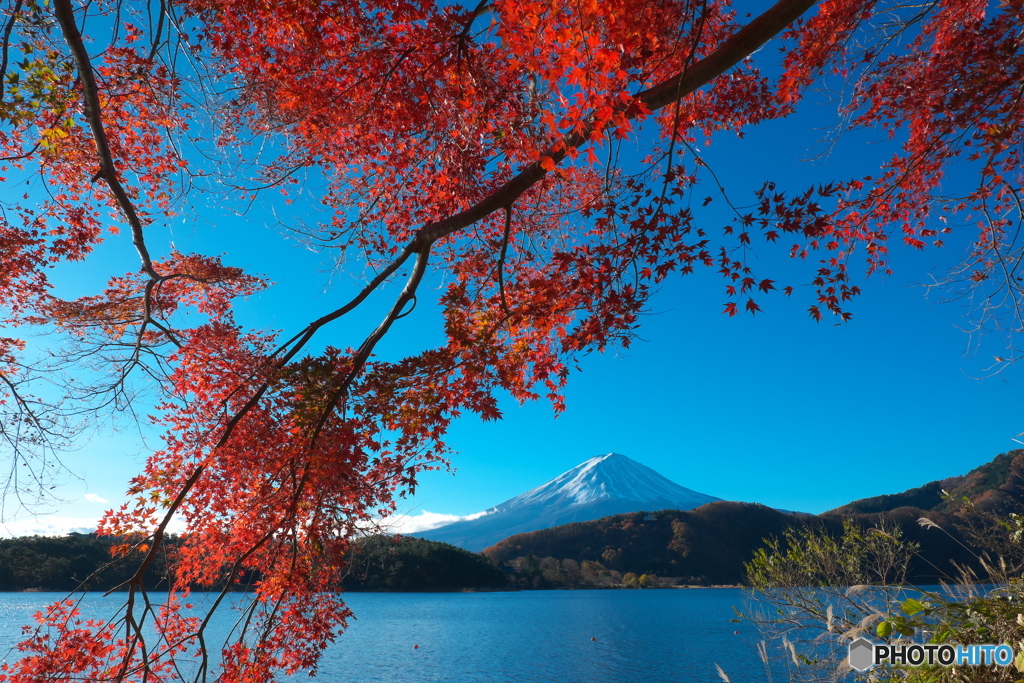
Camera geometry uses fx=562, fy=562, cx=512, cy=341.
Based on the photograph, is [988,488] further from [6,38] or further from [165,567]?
[6,38]

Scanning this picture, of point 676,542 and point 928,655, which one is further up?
point 676,542

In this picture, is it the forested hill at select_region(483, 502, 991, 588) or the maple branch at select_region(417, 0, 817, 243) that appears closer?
the maple branch at select_region(417, 0, 817, 243)

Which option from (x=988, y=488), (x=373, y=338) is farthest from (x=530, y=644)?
(x=373, y=338)

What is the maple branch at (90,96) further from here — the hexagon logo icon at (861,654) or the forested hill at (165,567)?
the hexagon logo icon at (861,654)

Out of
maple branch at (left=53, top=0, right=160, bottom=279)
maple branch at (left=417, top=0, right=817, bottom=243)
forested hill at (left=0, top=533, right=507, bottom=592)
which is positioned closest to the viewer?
maple branch at (left=417, top=0, right=817, bottom=243)

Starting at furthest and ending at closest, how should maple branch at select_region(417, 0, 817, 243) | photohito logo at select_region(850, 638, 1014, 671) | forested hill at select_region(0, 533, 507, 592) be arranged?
1. forested hill at select_region(0, 533, 507, 592)
2. maple branch at select_region(417, 0, 817, 243)
3. photohito logo at select_region(850, 638, 1014, 671)

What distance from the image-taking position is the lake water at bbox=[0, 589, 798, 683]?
1984 cm

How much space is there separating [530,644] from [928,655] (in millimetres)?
27940

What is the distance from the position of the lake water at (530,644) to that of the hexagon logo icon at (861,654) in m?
15.2

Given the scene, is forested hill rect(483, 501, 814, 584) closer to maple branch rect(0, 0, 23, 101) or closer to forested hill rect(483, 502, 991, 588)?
forested hill rect(483, 502, 991, 588)

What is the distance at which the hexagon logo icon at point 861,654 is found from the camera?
2.57 metres

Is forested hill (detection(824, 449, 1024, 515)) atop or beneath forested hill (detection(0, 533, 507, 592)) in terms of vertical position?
atop

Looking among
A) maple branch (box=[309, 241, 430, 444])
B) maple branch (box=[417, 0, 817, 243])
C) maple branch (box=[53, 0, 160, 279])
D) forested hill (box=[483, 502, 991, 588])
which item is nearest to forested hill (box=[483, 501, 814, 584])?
forested hill (box=[483, 502, 991, 588])

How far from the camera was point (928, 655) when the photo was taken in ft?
7.52
